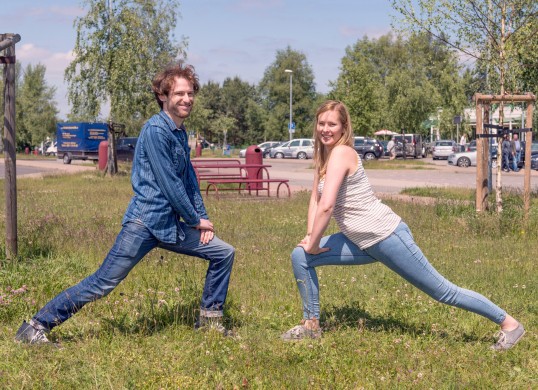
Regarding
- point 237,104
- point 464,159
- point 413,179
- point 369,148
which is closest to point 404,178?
point 413,179

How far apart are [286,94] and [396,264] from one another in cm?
9730

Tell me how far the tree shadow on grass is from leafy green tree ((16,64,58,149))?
74296mm

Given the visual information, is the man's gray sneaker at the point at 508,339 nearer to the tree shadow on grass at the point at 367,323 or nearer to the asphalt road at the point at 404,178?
the tree shadow on grass at the point at 367,323

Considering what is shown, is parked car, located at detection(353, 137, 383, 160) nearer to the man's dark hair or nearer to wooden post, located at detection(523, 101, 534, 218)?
wooden post, located at detection(523, 101, 534, 218)

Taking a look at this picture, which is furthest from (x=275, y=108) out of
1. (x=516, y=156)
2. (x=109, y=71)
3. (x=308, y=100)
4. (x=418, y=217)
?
(x=418, y=217)

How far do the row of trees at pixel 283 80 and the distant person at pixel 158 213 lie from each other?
27.6 ft

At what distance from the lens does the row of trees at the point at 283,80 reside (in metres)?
13.0

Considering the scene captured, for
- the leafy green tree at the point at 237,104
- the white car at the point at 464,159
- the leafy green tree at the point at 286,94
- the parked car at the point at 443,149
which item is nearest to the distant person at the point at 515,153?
the white car at the point at 464,159

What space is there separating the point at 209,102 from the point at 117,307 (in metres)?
104

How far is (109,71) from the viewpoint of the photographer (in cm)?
2702

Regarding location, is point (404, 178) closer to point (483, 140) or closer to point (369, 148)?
point (483, 140)

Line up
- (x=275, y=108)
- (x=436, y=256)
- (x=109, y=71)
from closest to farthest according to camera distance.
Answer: (x=436, y=256), (x=109, y=71), (x=275, y=108)

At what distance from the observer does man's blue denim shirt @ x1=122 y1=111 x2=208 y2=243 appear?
4.90 m

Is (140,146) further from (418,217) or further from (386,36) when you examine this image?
(386,36)
